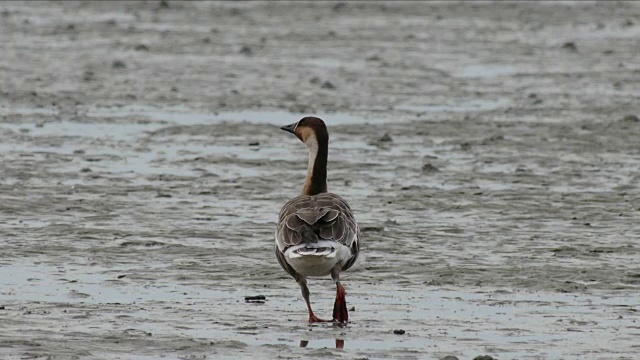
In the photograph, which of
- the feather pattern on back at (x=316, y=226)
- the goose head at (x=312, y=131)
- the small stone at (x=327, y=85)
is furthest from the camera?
the small stone at (x=327, y=85)

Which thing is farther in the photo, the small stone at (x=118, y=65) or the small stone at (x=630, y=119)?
the small stone at (x=118, y=65)

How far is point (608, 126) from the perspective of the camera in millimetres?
19688

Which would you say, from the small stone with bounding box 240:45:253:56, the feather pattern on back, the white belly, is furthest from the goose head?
the small stone with bounding box 240:45:253:56

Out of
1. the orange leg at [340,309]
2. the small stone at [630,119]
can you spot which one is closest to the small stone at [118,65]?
the small stone at [630,119]

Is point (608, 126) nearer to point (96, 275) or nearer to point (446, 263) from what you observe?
point (446, 263)

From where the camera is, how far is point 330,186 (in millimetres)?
15773

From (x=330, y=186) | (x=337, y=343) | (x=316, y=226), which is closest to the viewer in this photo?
(x=337, y=343)

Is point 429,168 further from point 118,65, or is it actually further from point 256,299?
point 118,65

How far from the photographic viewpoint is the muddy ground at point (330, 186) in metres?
9.66

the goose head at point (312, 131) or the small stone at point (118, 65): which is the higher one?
the small stone at point (118, 65)

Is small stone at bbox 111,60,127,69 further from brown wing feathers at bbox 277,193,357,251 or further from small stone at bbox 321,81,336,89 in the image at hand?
brown wing feathers at bbox 277,193,357,251

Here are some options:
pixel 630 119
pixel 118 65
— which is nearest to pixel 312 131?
pixel 630 119

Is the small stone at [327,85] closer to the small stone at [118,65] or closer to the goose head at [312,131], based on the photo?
the small stone at [118,65]

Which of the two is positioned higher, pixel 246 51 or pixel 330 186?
pixel 246 51
